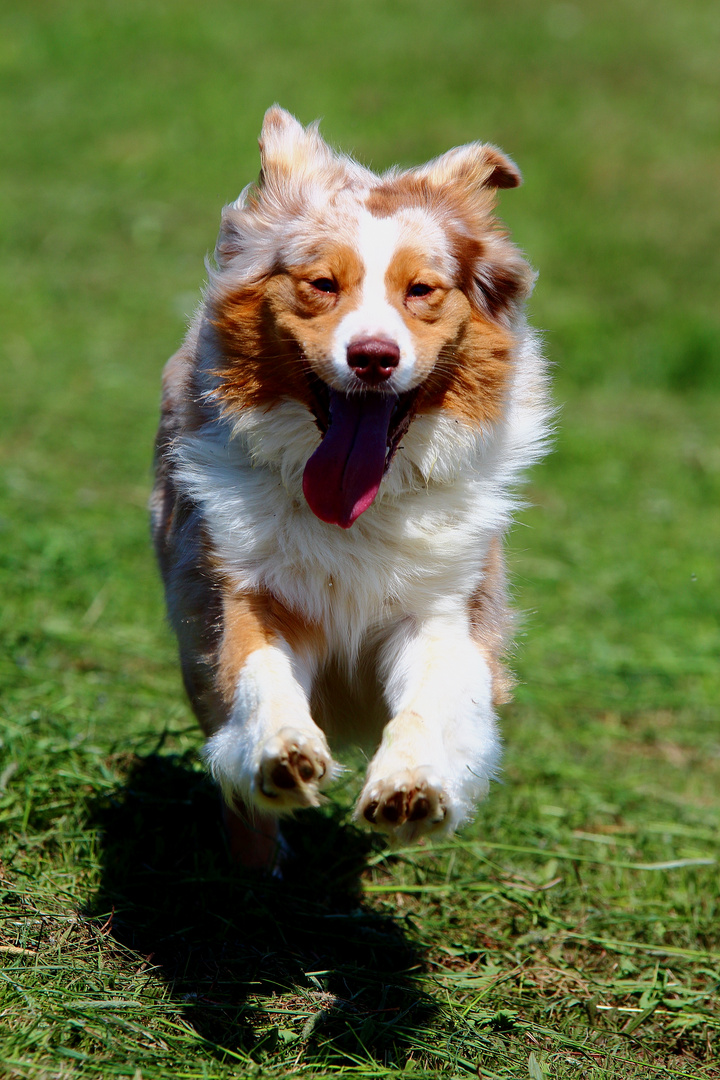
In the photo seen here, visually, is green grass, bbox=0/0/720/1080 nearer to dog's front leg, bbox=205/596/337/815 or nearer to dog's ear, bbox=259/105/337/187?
dog's front leg, bbox=205/596/337/815

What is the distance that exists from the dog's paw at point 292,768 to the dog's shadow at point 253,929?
0.79m

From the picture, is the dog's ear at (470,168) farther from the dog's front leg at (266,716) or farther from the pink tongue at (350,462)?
the dog's front leg at (266,716)

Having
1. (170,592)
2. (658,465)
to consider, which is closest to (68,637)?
(170,592)

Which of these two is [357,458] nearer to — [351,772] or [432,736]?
[432,736]

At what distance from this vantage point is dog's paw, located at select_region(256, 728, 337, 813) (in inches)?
114

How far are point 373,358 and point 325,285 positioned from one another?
37 cm

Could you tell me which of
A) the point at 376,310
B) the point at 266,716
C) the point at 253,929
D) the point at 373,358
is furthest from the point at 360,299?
the point at 253,929

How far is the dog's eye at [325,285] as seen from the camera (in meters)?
3.38

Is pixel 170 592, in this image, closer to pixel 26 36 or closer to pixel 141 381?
pixel 141 381

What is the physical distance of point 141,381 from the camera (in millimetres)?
10695

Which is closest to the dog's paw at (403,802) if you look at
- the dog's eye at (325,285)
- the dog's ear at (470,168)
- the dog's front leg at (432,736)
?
the dog's front leg at (432,736)

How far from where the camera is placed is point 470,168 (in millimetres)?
3795

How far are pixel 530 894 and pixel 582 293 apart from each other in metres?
10.8

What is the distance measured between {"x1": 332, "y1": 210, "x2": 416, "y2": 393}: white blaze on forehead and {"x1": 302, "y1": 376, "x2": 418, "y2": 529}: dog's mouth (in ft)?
0.52
